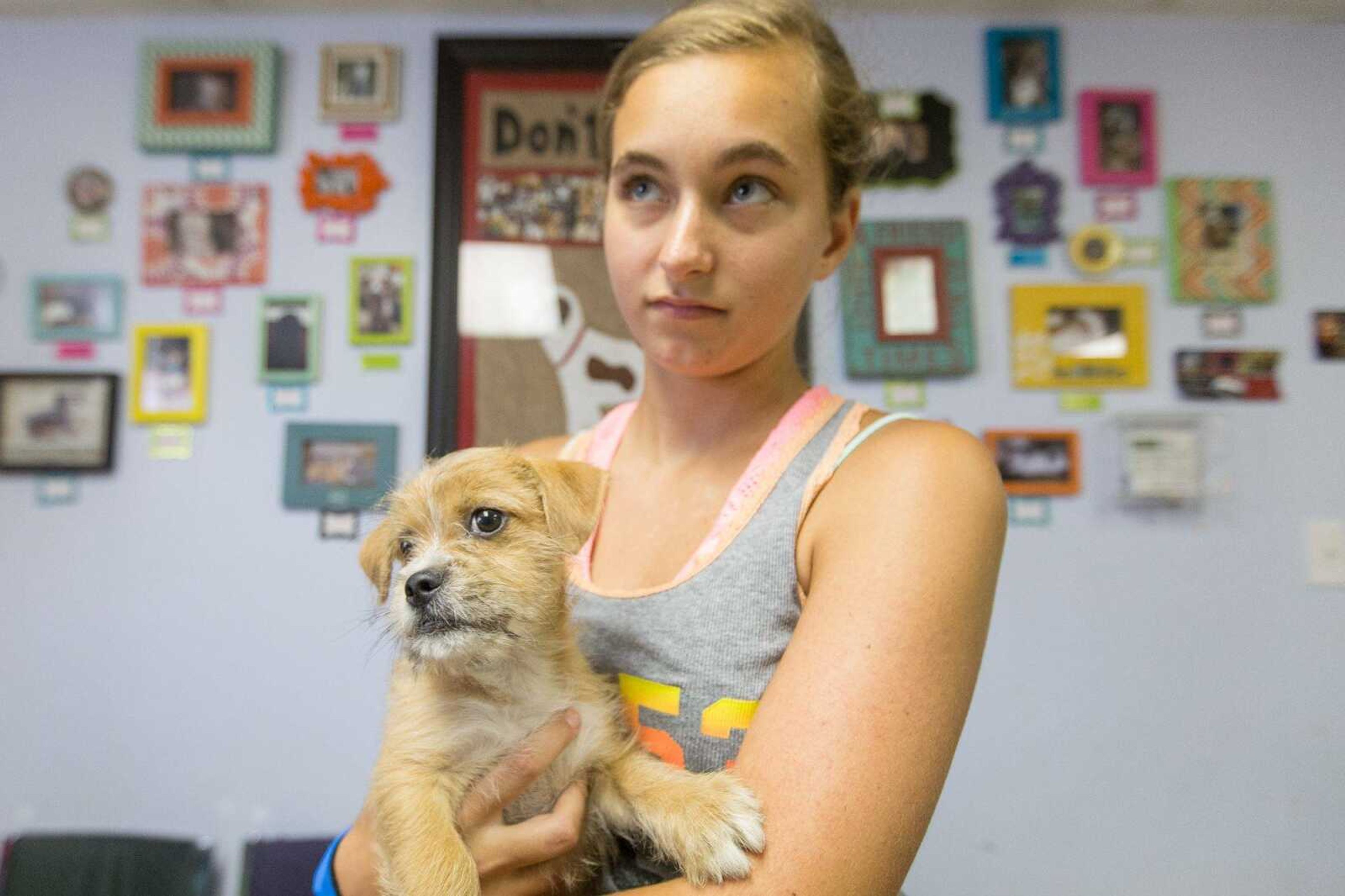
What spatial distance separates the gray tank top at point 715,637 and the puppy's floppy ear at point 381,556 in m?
0.36

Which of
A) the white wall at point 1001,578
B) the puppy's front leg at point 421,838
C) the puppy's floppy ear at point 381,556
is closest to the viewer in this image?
the puppy's front leg at point 421,838

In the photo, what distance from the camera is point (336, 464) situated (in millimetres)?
3025

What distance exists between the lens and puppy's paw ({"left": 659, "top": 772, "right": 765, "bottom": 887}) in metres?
0.92

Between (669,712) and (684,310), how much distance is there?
596mm

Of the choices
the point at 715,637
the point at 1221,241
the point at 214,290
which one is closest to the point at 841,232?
the point at 715,637

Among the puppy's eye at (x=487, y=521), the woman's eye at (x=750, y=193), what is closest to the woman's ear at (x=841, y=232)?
the woman's eye at (x=750, y=193)

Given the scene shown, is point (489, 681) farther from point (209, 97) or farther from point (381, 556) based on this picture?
point (209, 97)

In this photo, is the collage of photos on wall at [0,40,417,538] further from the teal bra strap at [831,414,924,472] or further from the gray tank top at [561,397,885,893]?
the teal bra strap at [831,414,924,472]

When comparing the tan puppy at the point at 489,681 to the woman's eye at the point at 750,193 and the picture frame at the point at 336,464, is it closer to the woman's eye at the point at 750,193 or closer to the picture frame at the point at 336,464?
the woman's eye at the point at 750,193

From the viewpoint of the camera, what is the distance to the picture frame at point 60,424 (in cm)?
306

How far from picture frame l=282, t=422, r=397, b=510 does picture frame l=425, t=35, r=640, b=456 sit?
20 centimetres

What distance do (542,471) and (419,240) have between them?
219 centimetres

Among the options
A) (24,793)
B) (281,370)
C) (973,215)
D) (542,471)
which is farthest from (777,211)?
(24,793)

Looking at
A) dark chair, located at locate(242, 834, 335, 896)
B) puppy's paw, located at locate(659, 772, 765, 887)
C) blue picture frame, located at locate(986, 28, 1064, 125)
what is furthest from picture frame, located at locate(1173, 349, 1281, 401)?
dark chair, located at locate(242, 834, 335, 896)
